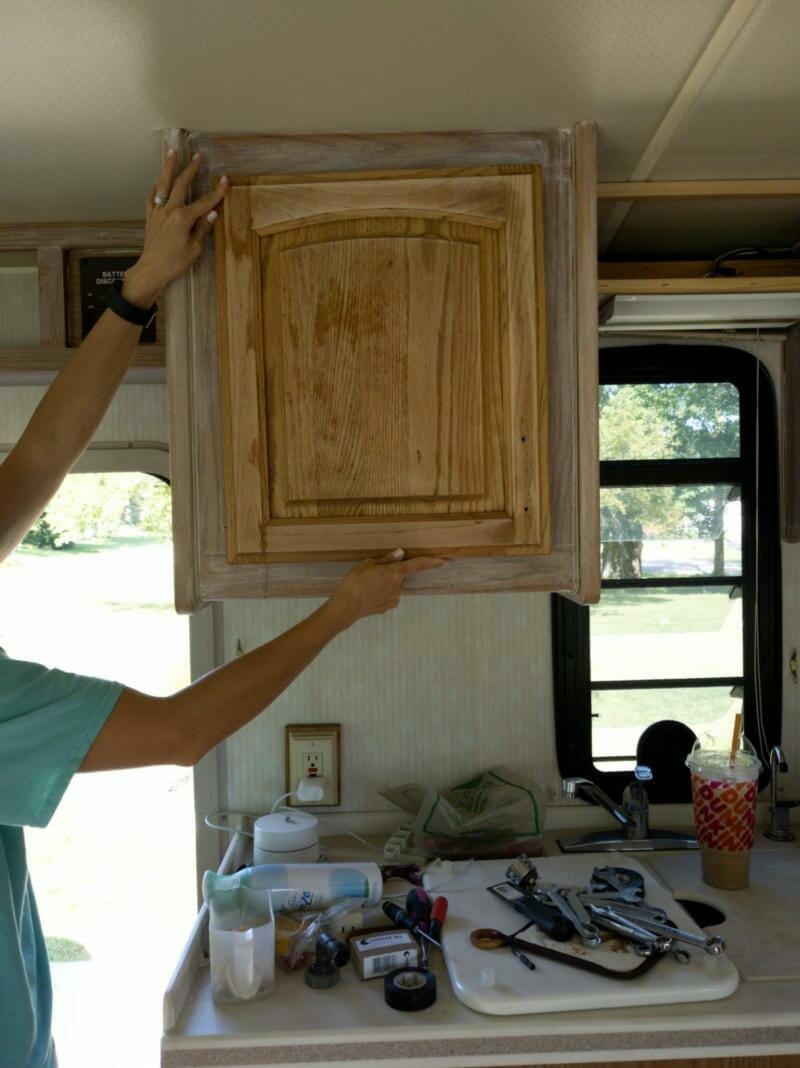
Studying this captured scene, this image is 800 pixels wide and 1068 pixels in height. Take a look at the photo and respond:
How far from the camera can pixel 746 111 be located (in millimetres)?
1349

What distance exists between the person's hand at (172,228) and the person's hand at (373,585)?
0.54m

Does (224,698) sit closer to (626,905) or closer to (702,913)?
(626,905)

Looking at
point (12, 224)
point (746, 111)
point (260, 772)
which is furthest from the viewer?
point (260, 772)

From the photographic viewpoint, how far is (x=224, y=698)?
118cm

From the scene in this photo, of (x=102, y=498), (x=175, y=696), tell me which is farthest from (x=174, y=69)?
(x=102, y=498)

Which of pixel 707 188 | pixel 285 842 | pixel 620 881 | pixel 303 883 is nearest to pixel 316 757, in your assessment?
pixel 285 842

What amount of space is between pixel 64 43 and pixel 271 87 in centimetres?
28

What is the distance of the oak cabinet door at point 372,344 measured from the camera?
4.42ft

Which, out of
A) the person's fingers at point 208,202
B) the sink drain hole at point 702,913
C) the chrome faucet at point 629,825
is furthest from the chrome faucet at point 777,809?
the person's fingers at point 208,202

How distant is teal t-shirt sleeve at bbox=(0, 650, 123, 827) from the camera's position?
109 centimetres

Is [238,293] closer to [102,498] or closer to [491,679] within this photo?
[102,498]

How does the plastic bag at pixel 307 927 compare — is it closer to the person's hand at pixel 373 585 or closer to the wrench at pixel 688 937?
the wrench at pixel 688 937

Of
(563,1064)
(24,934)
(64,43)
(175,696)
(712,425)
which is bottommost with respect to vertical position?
(563,1064)

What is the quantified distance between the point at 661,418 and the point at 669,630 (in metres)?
0.55
